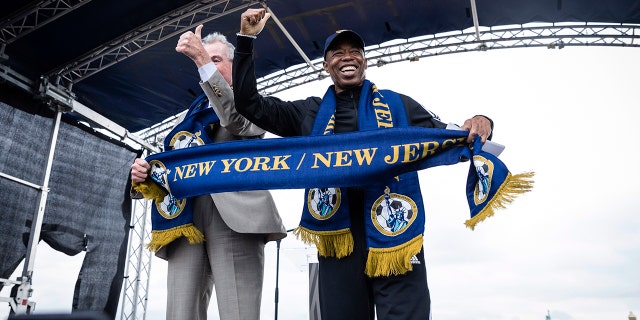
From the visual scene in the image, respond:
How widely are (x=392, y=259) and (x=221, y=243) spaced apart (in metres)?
0.72

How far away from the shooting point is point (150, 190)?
1.92m

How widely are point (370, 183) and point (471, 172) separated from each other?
1.10ft

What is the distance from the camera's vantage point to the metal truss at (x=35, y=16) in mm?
5199

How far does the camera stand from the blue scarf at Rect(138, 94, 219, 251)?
1842 millimetres

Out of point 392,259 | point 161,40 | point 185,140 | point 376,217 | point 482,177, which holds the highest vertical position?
point 161,40

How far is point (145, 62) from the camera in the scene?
649 centimetres

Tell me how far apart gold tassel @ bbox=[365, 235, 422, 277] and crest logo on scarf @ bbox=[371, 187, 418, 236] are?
0.18 feet

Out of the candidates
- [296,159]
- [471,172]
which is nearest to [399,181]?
[471,172]

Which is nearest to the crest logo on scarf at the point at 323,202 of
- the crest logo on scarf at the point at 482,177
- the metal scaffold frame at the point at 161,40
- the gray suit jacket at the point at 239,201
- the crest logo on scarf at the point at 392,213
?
the crest logo on scarf at the point at 392,213

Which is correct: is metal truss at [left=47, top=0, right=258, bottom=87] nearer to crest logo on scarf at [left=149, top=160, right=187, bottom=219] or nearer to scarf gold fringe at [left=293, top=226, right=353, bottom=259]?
crest logo on scarf at [left=149, top=160, right=187, bottom=219]

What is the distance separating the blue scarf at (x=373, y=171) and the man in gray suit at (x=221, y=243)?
0.14m

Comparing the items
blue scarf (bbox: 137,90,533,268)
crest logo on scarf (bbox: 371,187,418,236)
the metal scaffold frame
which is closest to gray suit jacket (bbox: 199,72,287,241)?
blue scarf (bbox: 137,90,533,268)

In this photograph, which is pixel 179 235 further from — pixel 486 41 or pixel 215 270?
pixel 486 41

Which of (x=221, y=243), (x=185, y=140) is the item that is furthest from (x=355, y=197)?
(x=185, y=140)
